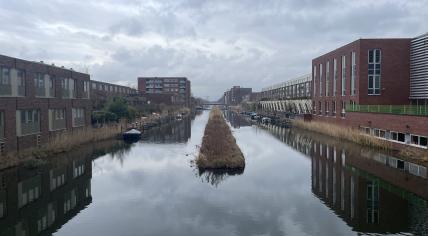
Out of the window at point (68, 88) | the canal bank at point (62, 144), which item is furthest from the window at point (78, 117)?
the window at point (68, 88)

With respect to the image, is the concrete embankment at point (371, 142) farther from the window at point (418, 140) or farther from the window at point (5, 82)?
the window at point (5, 82)

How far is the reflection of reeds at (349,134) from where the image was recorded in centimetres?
3095

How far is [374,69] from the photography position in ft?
135

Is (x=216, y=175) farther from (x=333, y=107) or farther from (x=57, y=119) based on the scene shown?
(x=333, y=107)

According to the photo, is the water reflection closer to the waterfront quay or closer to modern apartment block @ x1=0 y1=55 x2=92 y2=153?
modern apartment block @ x1=0 y1=55 x2=92 y2=153

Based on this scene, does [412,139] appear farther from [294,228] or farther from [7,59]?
[7,59]

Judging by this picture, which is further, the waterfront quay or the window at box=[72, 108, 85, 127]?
the window at box=[72, 108, 85, 127]

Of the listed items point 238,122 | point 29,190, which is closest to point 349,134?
point 29,190

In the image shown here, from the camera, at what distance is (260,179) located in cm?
2114

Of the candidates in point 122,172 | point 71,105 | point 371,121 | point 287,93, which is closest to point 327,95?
point 371,121

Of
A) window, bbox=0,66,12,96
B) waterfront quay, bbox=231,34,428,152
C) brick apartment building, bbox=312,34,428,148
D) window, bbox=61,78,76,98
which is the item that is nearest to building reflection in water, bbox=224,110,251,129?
waterfront quay, bbox=231,34,428,152

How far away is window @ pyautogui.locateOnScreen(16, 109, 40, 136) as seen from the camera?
26.2 metres

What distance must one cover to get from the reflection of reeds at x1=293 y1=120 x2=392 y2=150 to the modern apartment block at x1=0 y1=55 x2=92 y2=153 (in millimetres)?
24443

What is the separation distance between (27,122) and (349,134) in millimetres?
26428
